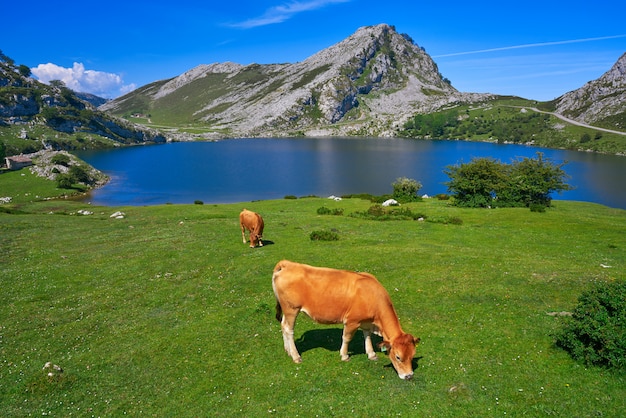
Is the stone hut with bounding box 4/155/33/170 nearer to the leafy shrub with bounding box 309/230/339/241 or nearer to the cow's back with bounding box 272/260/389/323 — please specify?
the leafy shrub with bounding box 309/230/339/241

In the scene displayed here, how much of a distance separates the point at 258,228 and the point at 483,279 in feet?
58.1

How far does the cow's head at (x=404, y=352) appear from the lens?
11.1 meters

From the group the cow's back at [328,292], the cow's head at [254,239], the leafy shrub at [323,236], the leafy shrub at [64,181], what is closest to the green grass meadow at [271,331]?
the cow's head at [254,239]

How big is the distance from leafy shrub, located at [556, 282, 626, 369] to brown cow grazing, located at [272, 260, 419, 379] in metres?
6.00

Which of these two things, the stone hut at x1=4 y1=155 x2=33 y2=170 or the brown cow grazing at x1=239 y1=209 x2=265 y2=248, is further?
the stone hut at x1=4 y1=155 x2=33 y2=170

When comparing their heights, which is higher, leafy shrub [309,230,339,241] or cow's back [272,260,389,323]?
cow's back [272,260,389,323]

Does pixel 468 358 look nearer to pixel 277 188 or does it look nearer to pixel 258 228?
pixel 258 228

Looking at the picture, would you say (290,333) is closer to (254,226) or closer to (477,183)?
(254,226)

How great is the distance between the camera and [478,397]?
10.6m

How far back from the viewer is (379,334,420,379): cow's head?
11.1 m

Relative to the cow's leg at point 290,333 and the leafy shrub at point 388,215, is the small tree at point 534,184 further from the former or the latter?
the cow's leg at point 290,333

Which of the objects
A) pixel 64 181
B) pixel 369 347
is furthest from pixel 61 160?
pixel 369 347

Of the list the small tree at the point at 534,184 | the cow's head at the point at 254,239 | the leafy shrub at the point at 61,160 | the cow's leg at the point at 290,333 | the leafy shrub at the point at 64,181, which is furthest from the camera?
the leafy shrub at the point at 61,160

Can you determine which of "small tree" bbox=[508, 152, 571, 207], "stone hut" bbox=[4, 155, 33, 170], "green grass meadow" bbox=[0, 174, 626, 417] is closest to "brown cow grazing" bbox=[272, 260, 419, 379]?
"green grass meadow" bbox=[0, 174, 626, 417]
